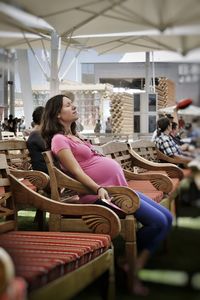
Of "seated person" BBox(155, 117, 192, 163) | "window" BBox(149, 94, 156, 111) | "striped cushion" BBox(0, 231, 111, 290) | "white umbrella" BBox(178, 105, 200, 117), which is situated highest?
"window" BBox(149, 94, 156, 111)

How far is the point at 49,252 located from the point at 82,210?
0.54 m

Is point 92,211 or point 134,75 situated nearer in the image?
point 134,75

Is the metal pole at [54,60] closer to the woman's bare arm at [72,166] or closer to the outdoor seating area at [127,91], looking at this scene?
the outdoor seating area at [127,91]

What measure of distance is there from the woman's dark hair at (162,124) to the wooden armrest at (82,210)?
105cm

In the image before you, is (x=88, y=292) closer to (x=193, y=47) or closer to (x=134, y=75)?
(x=134, y=75)

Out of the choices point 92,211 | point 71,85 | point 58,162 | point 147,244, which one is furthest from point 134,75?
point 58,162

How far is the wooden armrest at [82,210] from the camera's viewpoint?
7.09 feet

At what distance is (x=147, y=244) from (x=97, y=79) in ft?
1.12

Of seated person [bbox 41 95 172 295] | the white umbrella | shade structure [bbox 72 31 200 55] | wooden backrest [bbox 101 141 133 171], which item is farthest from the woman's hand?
the white umbrella

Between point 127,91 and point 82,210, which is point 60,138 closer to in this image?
point 82,210

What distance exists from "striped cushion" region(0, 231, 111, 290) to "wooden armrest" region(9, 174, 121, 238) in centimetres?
6

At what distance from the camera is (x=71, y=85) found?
1.18 metres

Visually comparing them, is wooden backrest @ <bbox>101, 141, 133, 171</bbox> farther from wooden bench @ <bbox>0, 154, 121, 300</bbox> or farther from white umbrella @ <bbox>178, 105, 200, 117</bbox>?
white umbrella @ <bbox>178, 105, 200, 117</bbox>

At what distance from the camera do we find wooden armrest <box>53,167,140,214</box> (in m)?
2.11
